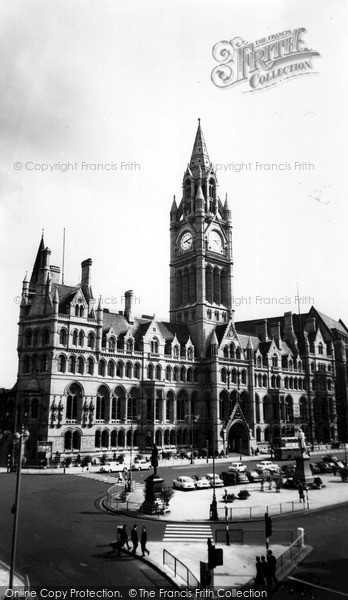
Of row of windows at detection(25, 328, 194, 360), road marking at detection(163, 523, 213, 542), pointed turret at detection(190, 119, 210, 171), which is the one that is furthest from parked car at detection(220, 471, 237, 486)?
pointed turret at detection(190, 119, 210, 171)

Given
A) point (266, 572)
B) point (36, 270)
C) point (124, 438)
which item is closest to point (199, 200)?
point (36, 270)

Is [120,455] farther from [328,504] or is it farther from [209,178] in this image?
[209,178]

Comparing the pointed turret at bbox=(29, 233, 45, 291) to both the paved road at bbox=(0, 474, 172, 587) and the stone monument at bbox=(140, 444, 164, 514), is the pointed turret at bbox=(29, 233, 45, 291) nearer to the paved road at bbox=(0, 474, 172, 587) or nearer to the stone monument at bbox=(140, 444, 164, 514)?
the paved road at bbox=(0, 474, 172, 587)

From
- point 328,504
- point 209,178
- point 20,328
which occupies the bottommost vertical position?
point 328,504

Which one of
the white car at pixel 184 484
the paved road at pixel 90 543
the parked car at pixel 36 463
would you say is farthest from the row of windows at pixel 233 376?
the paved road at pixel 90 543

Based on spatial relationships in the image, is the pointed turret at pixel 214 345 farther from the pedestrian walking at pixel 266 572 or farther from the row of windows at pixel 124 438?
the pedestrian walking at pixel 266 572

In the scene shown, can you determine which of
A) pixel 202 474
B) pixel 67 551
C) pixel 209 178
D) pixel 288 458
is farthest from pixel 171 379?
pixel 67 551
